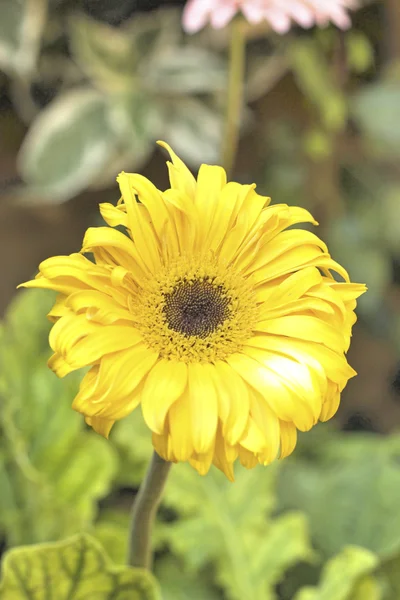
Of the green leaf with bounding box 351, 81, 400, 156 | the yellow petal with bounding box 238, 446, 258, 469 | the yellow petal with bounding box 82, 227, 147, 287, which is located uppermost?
the green leaf with bounding box 351, 81, 400, 156

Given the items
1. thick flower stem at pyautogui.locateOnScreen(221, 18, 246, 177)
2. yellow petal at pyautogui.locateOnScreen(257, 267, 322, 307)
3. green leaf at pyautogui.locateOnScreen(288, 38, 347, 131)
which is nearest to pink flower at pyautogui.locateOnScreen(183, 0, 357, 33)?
thick flower stem at pyautogui.locateOnScreen(221, 18, 246, 177)

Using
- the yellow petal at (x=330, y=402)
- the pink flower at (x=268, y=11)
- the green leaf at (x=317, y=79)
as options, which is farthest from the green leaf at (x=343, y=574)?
the green leaf at (x=317, y=79)

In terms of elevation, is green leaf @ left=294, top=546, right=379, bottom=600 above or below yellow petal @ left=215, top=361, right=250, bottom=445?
below

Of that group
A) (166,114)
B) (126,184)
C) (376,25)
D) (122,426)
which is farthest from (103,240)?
(376,25)

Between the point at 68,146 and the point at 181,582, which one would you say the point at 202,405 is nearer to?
the point at 181,582

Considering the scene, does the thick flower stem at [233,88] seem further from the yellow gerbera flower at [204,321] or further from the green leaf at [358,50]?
the yellow gerbera flower at [204,321]

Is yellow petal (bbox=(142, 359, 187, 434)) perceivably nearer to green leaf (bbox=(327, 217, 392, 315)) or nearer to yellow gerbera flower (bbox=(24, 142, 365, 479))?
yellow gerbera flower (bbox=(24, 142, 365, 479))
